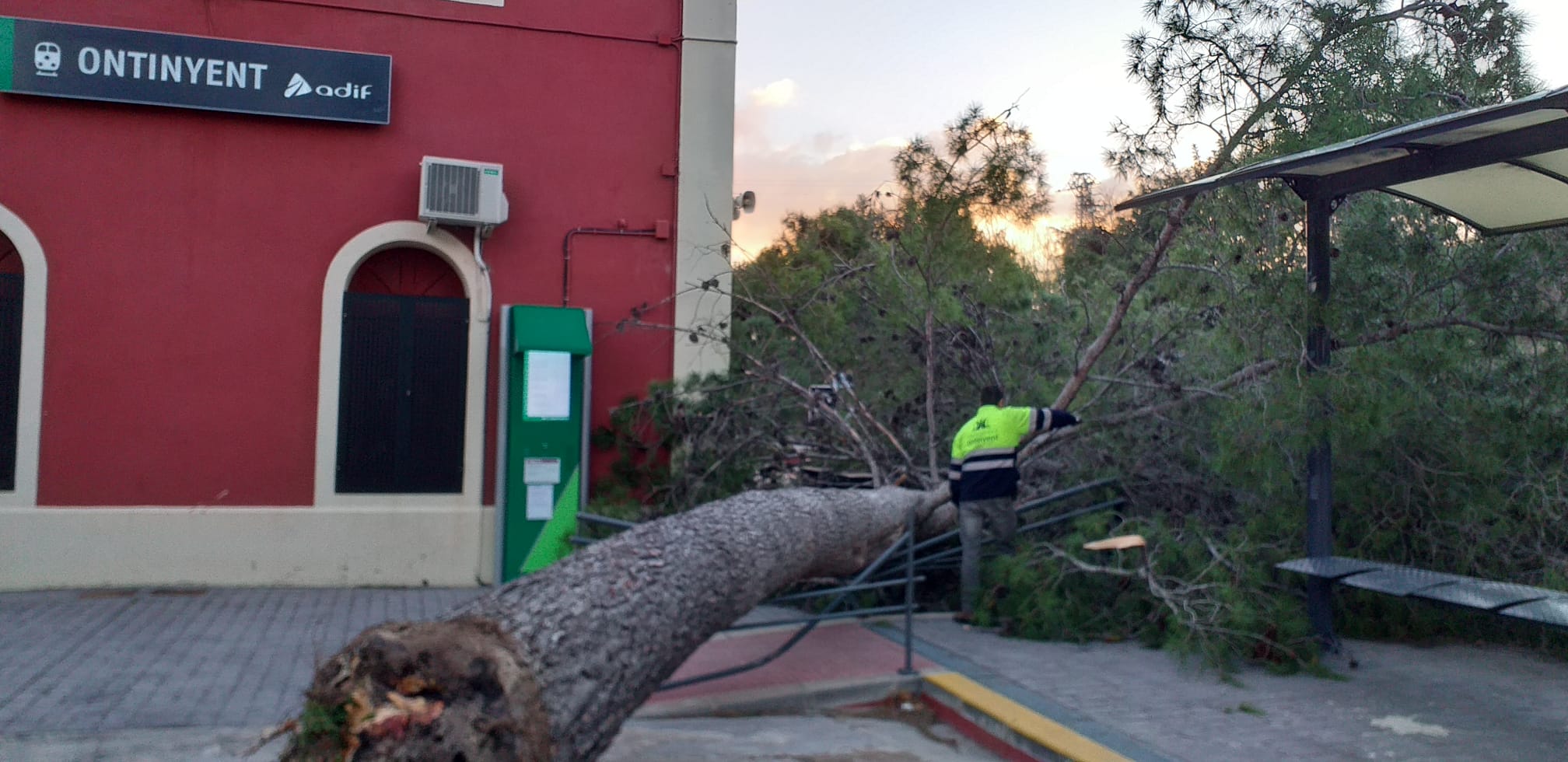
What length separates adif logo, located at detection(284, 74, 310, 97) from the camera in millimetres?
9016

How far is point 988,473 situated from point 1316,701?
7.97ft

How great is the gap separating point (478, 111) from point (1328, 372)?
676cm

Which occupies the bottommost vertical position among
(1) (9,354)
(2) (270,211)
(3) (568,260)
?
(1) (9,354)

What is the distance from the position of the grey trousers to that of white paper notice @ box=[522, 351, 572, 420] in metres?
3.33

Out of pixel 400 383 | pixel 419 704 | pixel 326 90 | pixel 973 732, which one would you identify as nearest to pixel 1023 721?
pixel 973 732

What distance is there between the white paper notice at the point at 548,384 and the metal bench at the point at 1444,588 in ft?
17.5

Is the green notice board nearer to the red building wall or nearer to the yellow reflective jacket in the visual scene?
the red building wall

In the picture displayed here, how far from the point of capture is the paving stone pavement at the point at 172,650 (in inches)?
212

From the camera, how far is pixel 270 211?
9.02 m

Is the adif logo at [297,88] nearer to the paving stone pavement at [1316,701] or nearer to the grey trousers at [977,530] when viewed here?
the grey trousers at [977,530]

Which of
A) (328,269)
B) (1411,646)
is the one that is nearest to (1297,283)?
(1411,646)

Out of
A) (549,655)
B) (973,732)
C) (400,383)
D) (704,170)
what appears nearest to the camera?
(549,655)

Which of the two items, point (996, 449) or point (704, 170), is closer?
point (996, 449)

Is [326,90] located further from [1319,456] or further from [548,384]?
[1319,456]
